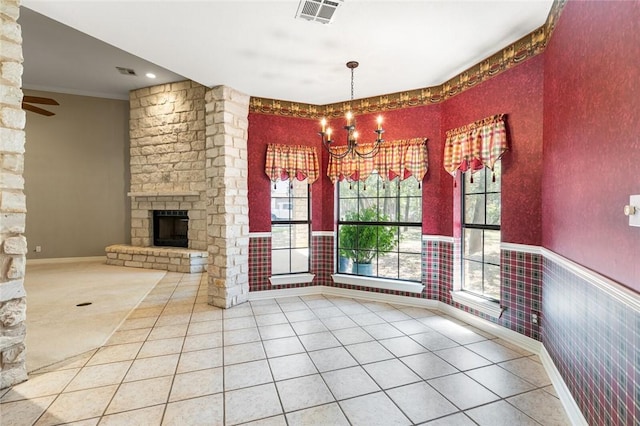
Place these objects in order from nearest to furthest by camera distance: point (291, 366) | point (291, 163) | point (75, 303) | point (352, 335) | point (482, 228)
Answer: point (291, 366) < point (352, 335) < point (482, 228) < point (75, 303) < point (291, 163)

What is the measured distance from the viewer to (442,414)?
195cm

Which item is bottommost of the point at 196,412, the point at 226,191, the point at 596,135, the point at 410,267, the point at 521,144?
the point at 196,412

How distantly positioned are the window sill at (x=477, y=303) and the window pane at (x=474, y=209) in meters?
0.85

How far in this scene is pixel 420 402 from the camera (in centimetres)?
208

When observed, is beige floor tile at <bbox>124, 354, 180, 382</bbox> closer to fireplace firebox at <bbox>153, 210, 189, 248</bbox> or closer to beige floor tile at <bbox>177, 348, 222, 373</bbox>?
beige floor tile at <bbox>177, 348, 222, 373</bbox>

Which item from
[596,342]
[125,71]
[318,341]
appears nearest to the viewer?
[596,342]

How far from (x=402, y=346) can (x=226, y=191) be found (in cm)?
276

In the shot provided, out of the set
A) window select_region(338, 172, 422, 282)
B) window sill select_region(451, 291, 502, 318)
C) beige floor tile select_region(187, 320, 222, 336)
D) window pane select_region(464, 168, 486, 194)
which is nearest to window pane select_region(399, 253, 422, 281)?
window select_region(338, 172, 422, 282)

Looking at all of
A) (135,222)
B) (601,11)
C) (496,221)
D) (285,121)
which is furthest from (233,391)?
(135,222)

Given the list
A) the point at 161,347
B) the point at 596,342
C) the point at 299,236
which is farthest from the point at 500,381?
the point at 299,236

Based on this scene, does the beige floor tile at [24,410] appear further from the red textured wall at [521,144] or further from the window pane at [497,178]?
the window pane at [497,178]

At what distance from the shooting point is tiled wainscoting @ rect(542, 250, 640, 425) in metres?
1.29

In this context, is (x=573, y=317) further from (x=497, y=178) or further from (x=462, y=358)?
(x=497, y=178)

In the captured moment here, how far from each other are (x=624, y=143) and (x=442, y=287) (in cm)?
282
